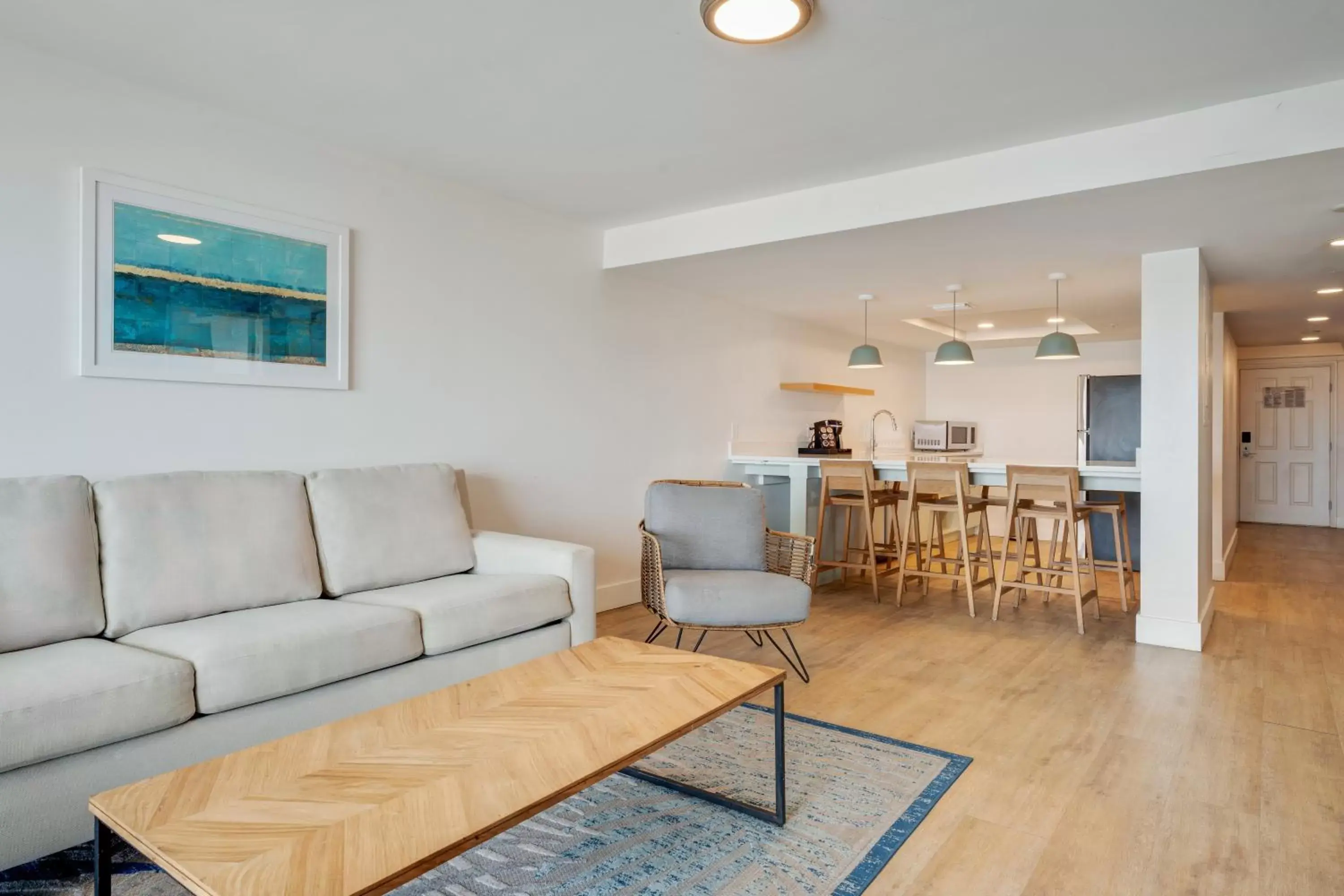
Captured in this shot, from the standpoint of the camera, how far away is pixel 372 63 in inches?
103

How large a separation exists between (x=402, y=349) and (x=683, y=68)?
180cm

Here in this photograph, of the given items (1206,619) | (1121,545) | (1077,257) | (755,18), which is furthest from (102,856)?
(1121,545)

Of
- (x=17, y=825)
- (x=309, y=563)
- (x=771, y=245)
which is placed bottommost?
(x=17, y=825)

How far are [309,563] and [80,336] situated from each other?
105cm

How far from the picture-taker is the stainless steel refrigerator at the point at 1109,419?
735 centimetres

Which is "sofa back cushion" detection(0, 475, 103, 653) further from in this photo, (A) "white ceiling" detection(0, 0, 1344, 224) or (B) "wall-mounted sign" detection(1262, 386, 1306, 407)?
(B) "wall-mounted sign" detection(1262, 386, 1306, 407)

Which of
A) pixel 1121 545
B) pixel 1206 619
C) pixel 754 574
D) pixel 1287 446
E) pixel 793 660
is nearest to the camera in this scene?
pixel 754 574

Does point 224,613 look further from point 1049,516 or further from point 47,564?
point 1049,516

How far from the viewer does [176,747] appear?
205 centimetres

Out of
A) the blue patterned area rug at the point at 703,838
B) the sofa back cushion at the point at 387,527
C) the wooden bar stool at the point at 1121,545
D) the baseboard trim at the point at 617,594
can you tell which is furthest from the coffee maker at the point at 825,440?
the blue patterned area rug at the point at 703,838

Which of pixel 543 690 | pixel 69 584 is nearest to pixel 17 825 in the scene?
pixel 69 584

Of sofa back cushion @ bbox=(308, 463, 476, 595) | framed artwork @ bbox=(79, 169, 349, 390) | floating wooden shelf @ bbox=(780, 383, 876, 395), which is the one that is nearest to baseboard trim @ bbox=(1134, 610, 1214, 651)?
floating wooden shelf @ bbox=(780, 383, 876, 395)

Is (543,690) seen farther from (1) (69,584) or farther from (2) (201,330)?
(2) (201,330)

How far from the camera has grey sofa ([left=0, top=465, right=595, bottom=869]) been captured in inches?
73.5
